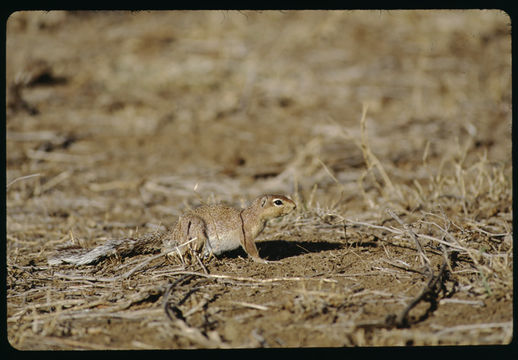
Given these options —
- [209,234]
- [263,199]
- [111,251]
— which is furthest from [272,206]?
[111,251]

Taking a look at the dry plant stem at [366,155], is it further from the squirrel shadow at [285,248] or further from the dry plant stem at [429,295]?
the dry plant stem at [429,295]

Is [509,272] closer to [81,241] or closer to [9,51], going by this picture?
[81,241]

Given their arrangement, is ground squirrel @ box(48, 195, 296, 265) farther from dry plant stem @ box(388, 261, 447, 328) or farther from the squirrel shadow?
dry plant stem @ box(388, 261, 447, 328)

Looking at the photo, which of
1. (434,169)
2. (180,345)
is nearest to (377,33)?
(434,169)

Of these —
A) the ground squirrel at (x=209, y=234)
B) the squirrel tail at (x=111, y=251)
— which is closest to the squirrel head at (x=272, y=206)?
the ground squirrel at (x=209, y=234)

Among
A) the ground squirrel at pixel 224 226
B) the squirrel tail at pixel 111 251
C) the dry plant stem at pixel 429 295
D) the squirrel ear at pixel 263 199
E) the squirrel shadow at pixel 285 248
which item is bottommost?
the squirrel shadow at pixel 285 248
